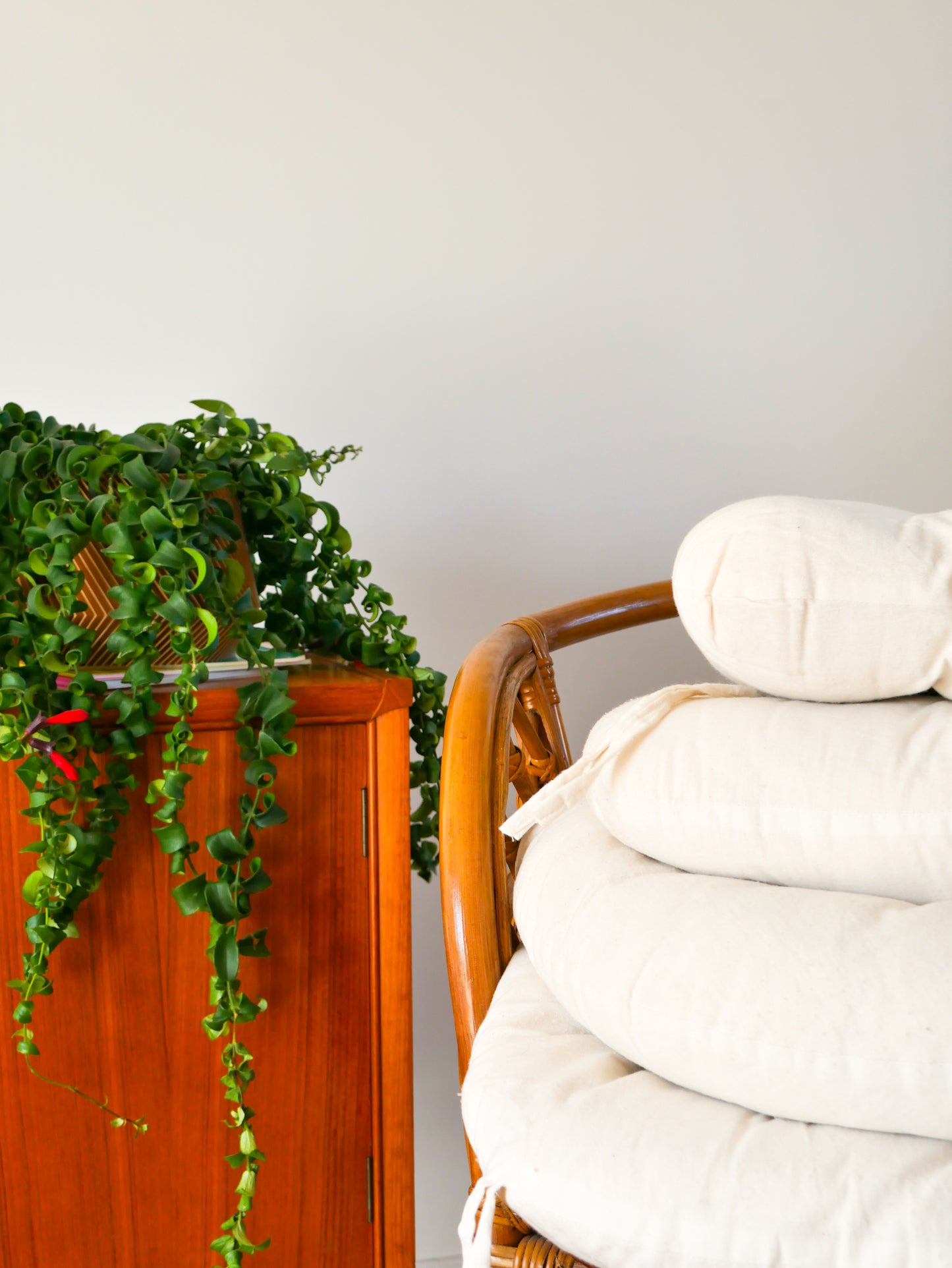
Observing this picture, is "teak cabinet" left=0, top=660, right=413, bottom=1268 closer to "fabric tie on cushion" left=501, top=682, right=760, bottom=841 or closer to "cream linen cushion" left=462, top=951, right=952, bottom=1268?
"fabric tie on cushion" left=501, top=682, right=760, bottom=841

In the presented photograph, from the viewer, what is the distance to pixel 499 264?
47.6 inches

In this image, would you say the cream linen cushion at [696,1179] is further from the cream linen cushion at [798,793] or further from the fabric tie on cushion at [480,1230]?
the cream linen cushion at [798,793]

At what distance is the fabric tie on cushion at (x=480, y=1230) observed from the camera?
1.47ft

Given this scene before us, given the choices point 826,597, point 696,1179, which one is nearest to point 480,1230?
point 696,1179

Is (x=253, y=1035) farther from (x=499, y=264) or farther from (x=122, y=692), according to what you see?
(x=499, y=264)

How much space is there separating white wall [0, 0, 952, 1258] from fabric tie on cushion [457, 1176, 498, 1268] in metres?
0.76

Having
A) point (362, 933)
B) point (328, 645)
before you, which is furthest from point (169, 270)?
point (362, 933)

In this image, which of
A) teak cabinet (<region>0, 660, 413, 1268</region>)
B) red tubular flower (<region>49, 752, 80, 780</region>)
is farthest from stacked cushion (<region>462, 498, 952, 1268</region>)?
red tubular flower (<region>49, 752, 80, 780</region>)

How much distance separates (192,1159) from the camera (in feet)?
2.32

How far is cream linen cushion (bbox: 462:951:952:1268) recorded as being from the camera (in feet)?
1.23

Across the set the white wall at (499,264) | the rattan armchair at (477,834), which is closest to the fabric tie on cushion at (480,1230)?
the rattan armchair at (477,834)

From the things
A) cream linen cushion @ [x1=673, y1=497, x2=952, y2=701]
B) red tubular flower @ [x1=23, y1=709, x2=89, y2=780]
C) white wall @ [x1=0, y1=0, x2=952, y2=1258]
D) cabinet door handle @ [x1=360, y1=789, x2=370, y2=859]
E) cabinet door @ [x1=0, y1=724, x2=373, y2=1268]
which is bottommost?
cabinet door @ [x1=0, y1=724, x2=373, y2=1268]

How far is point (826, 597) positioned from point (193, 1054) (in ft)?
1.91

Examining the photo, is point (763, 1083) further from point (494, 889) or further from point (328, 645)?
point (328, 645)
